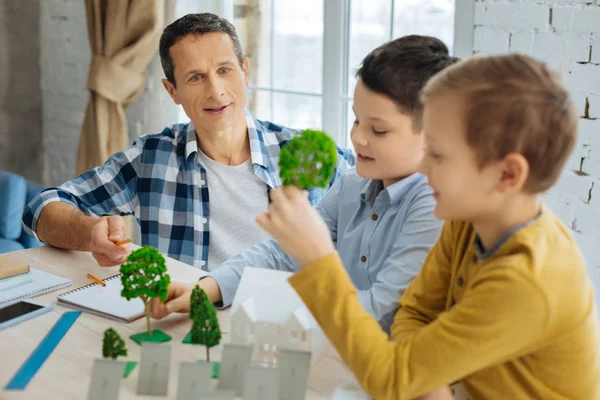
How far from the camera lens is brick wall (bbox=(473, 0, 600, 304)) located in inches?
79.1

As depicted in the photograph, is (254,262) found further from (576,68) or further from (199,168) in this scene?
(576,68)

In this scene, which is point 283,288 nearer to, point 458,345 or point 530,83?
point 458,345

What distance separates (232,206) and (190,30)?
22.1 inches

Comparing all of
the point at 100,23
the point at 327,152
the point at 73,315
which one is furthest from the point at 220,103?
the point at 100,23

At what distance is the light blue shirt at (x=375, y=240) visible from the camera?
138cm

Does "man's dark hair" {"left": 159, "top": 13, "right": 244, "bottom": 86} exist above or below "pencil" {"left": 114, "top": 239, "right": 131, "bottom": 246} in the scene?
above

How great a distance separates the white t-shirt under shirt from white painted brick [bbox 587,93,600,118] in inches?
39.5

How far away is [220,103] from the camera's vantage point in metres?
2.14

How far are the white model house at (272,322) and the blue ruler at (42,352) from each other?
35cm

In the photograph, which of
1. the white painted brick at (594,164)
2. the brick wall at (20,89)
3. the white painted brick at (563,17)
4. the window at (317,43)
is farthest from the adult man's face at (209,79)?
the brick wall at (20,89)

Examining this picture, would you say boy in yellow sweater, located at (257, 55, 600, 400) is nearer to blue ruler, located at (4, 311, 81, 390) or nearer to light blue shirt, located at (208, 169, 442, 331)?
light blue shirt, located at (208, 169, 442, 331)

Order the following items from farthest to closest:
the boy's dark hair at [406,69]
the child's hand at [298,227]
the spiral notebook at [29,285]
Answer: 1. the spiral notebook at [29,285]
2. the boy's dark hair at [406,69]
3. the child's hand at [298,227]

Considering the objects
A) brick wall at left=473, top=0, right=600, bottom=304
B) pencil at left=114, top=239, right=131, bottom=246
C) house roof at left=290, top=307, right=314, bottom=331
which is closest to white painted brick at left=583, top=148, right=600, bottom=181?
brick wall at left=473, top=0, right=600, bottom=304

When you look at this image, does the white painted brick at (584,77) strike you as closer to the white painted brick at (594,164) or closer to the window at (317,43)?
the white painted brick at (594,164)
